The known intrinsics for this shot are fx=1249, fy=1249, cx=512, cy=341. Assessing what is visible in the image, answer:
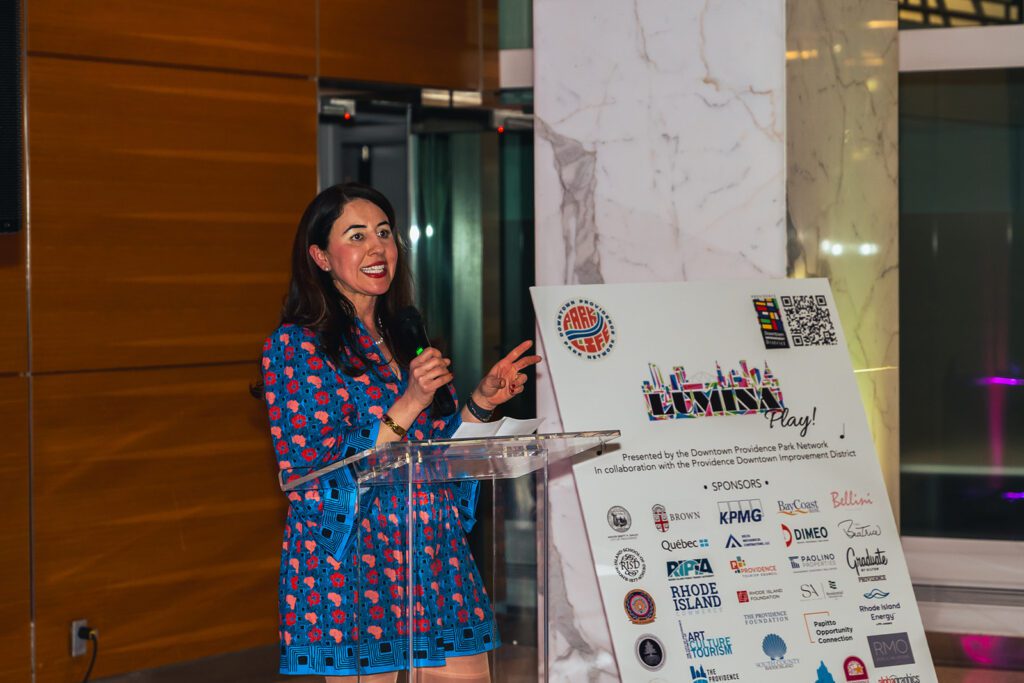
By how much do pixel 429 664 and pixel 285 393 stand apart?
2.07ft

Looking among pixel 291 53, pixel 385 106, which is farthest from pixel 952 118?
pixel 291 53

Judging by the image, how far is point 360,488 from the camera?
2484 mm

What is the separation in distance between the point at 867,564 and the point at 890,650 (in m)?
0.23

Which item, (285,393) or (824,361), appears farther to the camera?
(824,361)

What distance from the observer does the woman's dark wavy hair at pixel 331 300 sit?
107 inches

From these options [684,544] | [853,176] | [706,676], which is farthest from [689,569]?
[853,176]

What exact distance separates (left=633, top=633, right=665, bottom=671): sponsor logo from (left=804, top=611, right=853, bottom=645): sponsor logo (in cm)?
41

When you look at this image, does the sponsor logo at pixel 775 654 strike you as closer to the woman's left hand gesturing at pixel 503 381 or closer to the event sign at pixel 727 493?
the event sign at pixel 727 493

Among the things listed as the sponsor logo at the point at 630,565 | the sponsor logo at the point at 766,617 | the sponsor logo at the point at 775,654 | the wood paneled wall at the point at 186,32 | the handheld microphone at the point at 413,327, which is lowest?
the sponsor logo at the point at 775,654

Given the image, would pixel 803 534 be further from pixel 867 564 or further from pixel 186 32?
pixel 186 32

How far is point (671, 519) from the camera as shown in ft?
10.5

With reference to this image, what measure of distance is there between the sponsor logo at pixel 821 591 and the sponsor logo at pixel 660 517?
40 centimetres

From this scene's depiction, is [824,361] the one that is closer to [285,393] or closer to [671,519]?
[671,519]

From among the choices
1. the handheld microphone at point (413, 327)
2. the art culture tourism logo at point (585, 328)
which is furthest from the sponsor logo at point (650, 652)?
the handheld microphone at point (413, 327)
